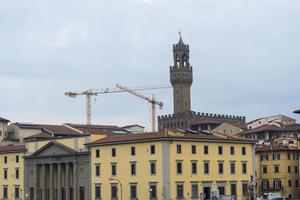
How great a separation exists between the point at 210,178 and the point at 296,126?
55.4 meters

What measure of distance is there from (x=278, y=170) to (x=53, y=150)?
36661mm

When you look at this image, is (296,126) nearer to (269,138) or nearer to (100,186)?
(269,138)

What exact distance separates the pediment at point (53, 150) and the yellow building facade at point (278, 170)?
32.1m

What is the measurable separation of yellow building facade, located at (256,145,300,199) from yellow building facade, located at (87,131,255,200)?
658 inches

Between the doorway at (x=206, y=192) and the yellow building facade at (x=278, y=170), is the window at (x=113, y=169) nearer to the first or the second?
the doorway at (x=206, y=192)

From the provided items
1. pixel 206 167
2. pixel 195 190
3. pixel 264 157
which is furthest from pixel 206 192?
pixel 264 157

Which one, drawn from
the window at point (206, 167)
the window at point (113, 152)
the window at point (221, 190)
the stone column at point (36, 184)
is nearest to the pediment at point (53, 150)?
the stone column at point (36, 184)

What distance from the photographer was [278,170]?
120m

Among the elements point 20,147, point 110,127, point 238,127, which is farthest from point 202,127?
point 20,147

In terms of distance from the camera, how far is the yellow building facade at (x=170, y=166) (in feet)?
309

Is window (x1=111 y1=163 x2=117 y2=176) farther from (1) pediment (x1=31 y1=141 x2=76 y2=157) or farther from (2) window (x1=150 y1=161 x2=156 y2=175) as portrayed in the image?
(1) pediment (x1=31 y1=141 x2=76 y2=157)

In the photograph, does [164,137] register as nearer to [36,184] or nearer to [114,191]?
[114,191]

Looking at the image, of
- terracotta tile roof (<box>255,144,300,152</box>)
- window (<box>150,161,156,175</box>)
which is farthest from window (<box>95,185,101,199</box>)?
terracotta tile roof (<box>255,144,300,152</box>)

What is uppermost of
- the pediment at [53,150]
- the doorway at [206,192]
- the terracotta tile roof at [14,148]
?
the terracotta tile roof at [14,148]
